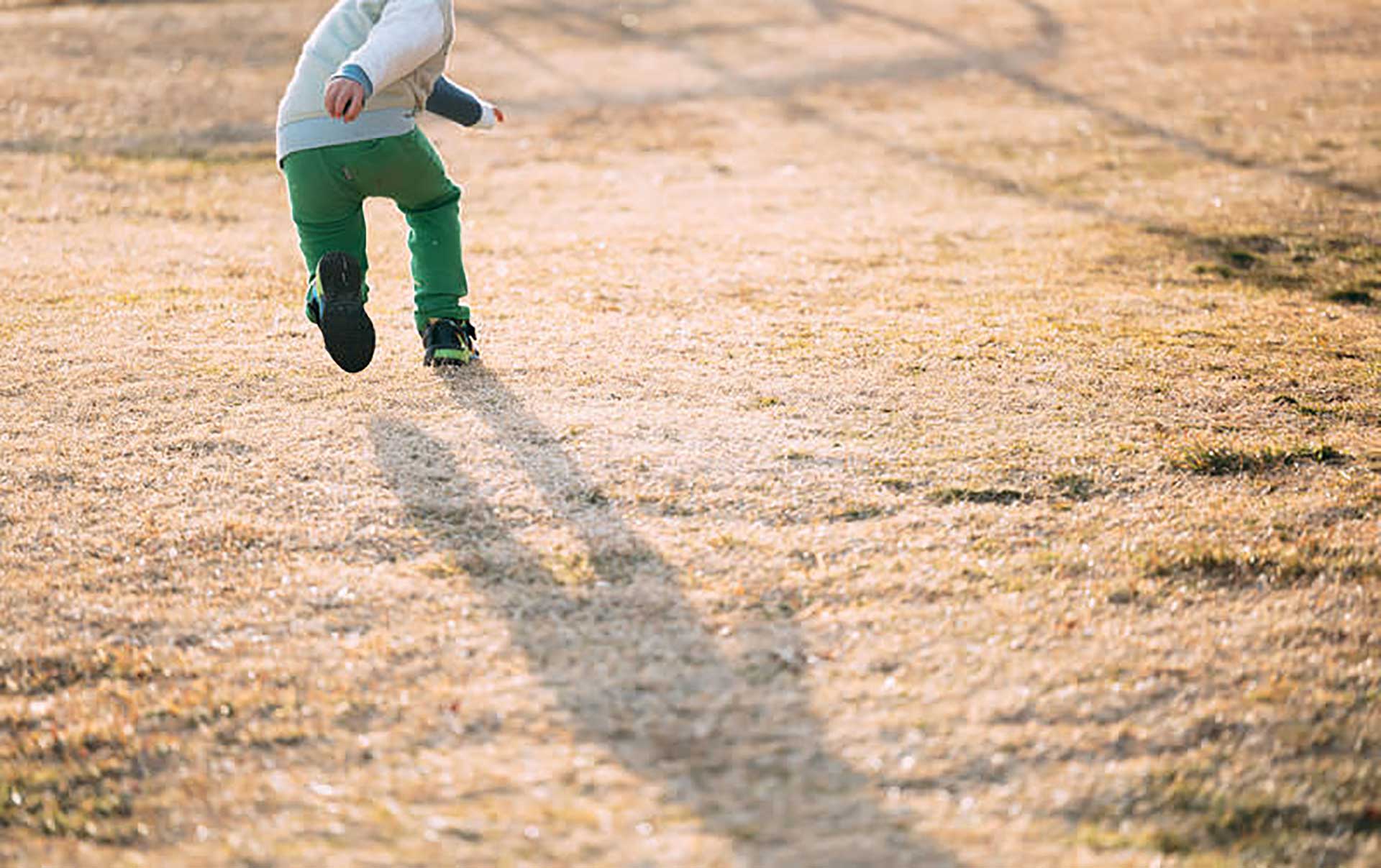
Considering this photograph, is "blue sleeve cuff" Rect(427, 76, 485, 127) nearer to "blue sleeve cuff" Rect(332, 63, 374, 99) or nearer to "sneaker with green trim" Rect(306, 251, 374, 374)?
"blue sleeve cuff" Rect(332, 63, 374, 99)

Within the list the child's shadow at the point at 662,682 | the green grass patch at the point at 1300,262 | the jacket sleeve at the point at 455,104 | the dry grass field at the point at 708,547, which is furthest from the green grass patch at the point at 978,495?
the green grass patch at the point at 1300,262

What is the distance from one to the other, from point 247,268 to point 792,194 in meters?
3.03

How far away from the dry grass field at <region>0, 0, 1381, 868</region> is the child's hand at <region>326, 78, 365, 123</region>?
0.77 metres

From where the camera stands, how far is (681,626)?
2783 mm

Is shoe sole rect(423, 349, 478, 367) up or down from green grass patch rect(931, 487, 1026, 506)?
down

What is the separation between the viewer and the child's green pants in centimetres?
408

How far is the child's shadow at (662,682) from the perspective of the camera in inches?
87.2

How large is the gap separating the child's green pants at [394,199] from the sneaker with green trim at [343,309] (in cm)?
12

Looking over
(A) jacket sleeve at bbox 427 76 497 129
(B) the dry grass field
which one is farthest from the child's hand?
(B) the dry grass field

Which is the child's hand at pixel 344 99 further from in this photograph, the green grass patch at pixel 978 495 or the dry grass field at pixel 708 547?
the green grass patch at pixel 978 495

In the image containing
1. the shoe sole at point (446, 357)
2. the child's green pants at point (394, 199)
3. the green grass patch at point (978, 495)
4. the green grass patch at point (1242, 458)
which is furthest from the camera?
the shoe sole at point (446, 357)

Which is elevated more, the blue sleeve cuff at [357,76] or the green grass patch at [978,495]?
the blue sleeve cuff at [357,76]

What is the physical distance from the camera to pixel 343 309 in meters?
3.94

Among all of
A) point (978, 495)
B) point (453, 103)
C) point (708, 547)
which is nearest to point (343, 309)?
point (453, 103)
